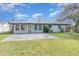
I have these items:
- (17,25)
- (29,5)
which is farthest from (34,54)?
(29,5)

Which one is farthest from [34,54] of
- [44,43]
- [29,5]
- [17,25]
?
[29,5]

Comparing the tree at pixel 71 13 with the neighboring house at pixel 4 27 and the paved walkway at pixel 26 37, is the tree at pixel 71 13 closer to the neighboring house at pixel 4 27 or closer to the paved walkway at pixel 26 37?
the paved walkway at pixel 26 37

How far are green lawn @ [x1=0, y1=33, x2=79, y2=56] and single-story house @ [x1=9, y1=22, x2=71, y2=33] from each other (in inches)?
4.3

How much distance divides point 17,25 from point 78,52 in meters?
1.02

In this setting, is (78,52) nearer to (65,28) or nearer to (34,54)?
(65,28)

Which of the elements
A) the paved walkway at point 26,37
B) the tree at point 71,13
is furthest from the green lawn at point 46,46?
the tree at point 71,13

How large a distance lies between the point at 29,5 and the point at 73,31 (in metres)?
0.79

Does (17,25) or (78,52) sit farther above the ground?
(17,25)

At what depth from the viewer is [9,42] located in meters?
3.50

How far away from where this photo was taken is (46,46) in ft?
11.2

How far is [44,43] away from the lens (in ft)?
11.4

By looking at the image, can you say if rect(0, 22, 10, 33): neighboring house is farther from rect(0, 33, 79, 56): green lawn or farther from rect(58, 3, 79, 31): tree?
rect(58, 3, 79, 31): tree

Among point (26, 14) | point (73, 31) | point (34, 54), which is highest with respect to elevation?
point (26, 14)

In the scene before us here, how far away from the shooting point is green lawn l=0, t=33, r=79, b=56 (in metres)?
3.39
